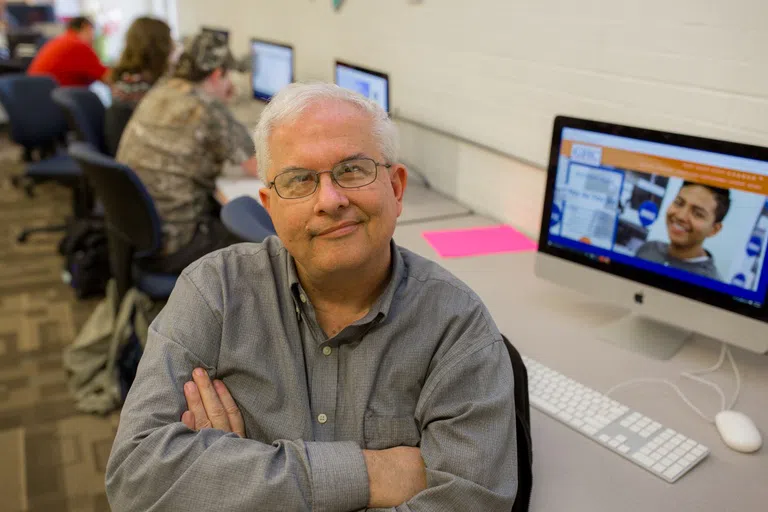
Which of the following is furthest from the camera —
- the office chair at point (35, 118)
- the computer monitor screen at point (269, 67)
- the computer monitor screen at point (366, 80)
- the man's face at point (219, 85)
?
the office chair at point (35, 118)

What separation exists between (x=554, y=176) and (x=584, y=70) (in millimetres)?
539

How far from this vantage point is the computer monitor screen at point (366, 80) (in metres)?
2.67

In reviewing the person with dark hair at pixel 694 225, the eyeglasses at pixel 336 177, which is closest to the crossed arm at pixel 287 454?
the eyeglasses at pixel 336 177

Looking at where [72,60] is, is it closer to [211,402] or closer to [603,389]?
[211,402]

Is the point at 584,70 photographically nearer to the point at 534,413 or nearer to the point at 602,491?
the point at 534,413

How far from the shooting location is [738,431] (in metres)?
1.31

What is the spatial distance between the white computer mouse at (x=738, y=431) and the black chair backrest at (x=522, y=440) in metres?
0.44

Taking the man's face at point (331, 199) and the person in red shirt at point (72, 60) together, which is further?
the person in red shirt at point (72, 60)

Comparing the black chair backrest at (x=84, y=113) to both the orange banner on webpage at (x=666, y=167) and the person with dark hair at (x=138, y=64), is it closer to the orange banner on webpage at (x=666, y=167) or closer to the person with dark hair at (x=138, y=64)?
the person with dark hair at (x=138, y=64)

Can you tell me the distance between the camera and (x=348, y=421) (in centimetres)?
115

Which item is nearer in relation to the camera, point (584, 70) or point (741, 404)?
point (741, 404)

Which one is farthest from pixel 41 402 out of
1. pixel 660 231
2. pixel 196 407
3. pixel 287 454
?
pixel 660 231

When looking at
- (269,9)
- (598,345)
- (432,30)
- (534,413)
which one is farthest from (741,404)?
(269,9)

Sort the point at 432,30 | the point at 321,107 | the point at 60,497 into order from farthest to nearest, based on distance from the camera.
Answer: the point at 432,30, the point at 60,497, the point at 321,107
